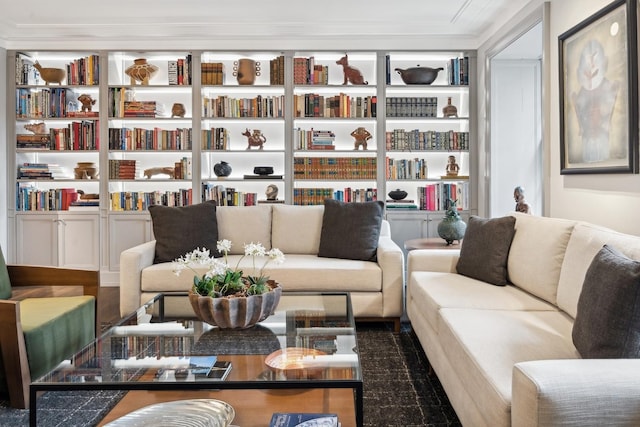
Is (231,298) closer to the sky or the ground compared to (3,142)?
closer to the ground

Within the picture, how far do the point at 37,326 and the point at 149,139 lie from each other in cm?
330

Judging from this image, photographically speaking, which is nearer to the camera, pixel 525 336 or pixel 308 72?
pixel 525 336

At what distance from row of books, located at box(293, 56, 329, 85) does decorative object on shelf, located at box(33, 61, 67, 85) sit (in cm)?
248

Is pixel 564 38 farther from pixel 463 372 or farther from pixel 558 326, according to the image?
pixel 463 372

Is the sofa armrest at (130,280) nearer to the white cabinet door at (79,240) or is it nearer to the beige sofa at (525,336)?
the beige sofa at (525,336)

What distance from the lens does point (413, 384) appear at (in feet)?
8.33

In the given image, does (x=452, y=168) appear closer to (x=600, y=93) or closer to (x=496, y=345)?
Answer: (x=600, y=93)


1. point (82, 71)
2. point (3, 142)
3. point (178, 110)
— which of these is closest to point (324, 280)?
point (178, 110)

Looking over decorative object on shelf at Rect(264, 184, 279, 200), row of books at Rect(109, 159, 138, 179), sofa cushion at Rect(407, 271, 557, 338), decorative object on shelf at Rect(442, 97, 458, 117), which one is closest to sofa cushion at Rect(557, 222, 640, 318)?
sofa cushion at Rect(407, 271, 557, 338)

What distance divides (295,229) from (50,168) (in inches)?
119

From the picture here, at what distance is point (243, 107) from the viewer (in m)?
5.28

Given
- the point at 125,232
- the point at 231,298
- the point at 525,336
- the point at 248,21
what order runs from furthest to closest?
the point at 125,232, the point at 248,21, the point at 231,298, the point at 525,336

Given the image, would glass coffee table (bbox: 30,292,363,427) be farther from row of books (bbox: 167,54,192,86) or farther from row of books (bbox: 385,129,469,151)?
row of books (bbox: 167,54,192,86)

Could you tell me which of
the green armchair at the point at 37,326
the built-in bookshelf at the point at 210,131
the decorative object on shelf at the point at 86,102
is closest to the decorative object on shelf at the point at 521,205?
the built-in bookshelf at the point at 210,131
